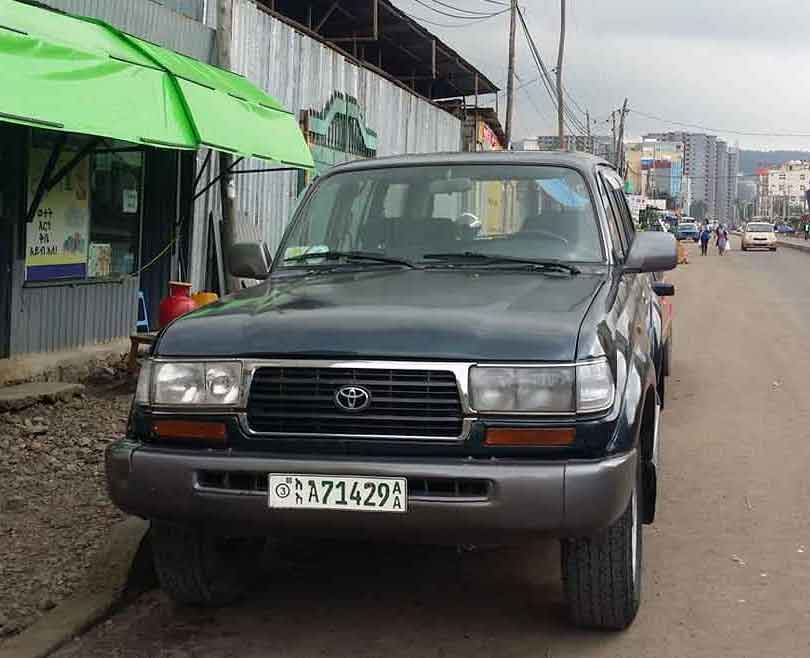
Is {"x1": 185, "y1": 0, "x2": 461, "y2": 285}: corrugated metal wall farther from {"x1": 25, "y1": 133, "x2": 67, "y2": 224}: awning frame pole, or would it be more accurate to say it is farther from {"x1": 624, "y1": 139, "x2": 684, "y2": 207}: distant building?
{"x1": 624, "y1": 139, "x2": 684, "y2": 207}: distant building

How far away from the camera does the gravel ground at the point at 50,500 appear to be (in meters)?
4.32

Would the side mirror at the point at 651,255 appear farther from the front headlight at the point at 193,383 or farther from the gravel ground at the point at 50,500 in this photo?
the gravel ground at the point at 50,500

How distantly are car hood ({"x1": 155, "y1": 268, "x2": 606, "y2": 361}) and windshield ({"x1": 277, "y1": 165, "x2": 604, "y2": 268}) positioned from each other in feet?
1.62

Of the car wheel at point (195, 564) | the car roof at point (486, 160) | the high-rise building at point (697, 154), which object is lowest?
the car wheel at point (195, 564)

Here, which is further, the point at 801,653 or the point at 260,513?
the point at 801,653

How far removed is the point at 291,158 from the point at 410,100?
35.5 ft

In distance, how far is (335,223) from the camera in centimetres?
511

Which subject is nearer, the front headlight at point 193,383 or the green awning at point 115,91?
the front headlight at point 193,383

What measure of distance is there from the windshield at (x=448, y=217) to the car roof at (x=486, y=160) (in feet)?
0.15

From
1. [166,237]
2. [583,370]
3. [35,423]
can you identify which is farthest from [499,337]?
[166,237]

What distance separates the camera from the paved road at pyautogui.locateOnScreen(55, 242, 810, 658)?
12.6ft

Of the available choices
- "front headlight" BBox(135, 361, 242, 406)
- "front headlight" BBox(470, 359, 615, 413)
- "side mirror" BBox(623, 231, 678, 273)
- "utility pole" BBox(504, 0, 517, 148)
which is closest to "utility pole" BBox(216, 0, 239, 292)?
"side mirror" BBox(623, 231, 678, 273)

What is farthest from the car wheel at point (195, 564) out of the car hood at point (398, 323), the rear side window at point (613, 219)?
the rear side window at point (613, 219)

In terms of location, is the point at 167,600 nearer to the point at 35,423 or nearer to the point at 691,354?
the point at 35,423
